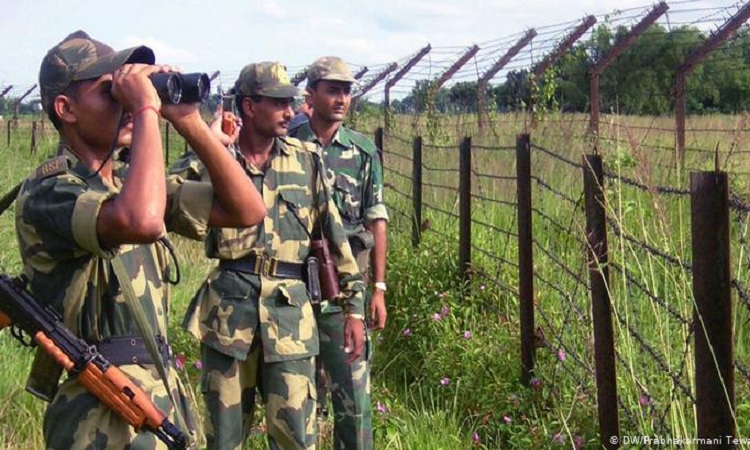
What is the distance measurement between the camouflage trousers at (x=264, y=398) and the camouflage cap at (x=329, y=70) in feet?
4.94

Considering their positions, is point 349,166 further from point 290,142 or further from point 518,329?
point 518,329

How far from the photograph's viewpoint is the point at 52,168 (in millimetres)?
2273

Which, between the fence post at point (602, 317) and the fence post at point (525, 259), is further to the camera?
the fence post at point (525, 259)

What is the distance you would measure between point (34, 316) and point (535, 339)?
272cm

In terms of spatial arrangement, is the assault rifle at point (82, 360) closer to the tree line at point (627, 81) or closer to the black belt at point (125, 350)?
the black belt at point (125, 350)

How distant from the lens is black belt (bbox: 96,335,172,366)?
2303 mm

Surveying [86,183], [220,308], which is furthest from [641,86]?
[86,183]

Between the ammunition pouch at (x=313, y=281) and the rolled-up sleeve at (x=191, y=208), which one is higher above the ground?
the rolled-up sleeve at (x=191, y=208)

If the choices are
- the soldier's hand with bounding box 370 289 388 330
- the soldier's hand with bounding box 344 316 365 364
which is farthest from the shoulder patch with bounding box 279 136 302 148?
the soldier's hand with bounding box 370 289 388 330

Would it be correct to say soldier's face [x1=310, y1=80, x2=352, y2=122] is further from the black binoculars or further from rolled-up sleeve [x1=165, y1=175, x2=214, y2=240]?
the black binoculars

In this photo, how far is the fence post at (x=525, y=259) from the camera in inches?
177

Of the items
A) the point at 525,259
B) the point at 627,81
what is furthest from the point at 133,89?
the point at 627,81

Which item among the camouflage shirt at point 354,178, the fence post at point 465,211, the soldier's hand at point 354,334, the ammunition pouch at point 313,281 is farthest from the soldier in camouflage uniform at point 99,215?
the fence post at point 465,211

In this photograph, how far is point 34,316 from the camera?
2229 millimetres
